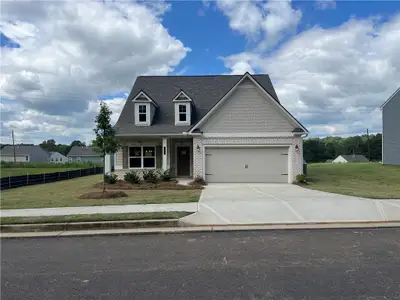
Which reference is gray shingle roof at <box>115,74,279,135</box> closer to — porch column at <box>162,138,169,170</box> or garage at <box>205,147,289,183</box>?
porch column at <box>162,138,169,170</box>

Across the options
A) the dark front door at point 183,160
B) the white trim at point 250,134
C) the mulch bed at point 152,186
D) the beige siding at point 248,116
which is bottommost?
the mulch bed at point 152,186

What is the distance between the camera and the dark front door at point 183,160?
2044 cm

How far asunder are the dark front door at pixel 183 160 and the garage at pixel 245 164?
2803 mm

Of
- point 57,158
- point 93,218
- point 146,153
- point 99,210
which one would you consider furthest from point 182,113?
point 57,158

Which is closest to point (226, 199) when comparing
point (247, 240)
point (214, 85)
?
point (247, 240)

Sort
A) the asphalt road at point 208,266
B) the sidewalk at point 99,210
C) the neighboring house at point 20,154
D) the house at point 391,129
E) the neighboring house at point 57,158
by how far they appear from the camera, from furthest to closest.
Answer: the neighboring house at point 57,158 → the neighboring house at point 20,154 → the house at point 391,129 → the sidewalk at point 99,210 → the asphalt road at point 208,266

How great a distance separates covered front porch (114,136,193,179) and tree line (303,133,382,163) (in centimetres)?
7033

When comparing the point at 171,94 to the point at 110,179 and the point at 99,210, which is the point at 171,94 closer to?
the point at 110,179

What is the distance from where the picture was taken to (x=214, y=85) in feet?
74.4

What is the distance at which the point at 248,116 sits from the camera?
17.9 m

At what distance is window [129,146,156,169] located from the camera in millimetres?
19500

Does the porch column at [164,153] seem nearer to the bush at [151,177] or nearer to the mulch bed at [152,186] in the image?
the bush at [151,177]

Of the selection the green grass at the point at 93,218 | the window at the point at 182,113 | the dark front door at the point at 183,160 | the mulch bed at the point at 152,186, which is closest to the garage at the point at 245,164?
the mulch bed at the point at 152,186

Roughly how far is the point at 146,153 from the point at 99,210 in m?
10.6
